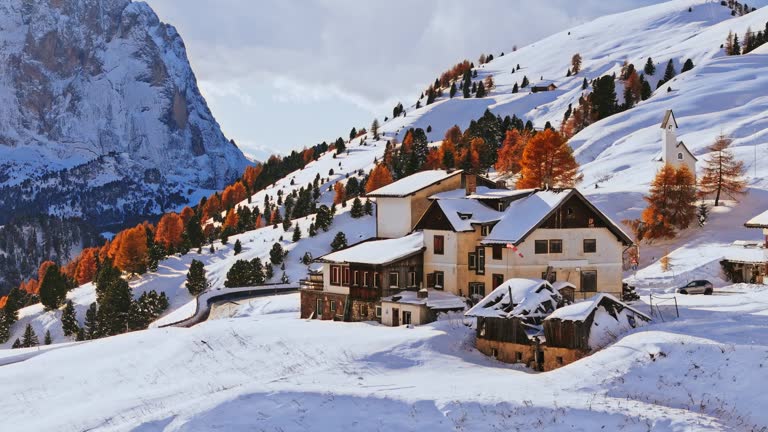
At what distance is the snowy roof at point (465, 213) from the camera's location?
4703cm

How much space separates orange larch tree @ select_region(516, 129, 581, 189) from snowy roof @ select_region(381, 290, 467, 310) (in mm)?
37650

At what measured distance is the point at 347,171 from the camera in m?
169

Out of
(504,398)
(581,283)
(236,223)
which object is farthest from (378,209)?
(236,223)

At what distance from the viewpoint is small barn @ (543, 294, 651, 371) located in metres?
30.5

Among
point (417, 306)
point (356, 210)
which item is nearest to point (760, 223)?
point (417, 306)

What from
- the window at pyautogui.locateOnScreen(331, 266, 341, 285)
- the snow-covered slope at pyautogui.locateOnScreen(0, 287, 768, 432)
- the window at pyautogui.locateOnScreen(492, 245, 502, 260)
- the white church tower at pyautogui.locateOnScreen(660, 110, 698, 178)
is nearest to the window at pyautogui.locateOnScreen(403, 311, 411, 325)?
the snow-covered slope at pyautogui.locateOnScreen(0, 287, 768, 432)

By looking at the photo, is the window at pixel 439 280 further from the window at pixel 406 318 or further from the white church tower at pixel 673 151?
the white church tower at pixel 673 151

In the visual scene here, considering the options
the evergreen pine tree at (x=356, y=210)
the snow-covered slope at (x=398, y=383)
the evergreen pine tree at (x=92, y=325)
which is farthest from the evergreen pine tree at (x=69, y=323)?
the snow-covered slope at (x=398, y=383)

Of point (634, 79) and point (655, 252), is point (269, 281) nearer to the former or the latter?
point (655, 252)

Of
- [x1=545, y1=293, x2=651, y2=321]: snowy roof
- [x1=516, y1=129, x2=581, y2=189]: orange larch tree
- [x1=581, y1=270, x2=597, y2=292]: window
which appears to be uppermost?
[x1=516, y1=129, x2=581, y2=189]: orange larch tree

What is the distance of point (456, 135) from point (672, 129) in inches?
3230

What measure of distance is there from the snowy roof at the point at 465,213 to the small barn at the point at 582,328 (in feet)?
50.5

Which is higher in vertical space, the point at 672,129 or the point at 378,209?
the point at 672,129

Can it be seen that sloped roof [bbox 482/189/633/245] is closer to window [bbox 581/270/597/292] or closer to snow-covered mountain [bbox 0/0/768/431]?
window [bbox 581/270/597/292]
